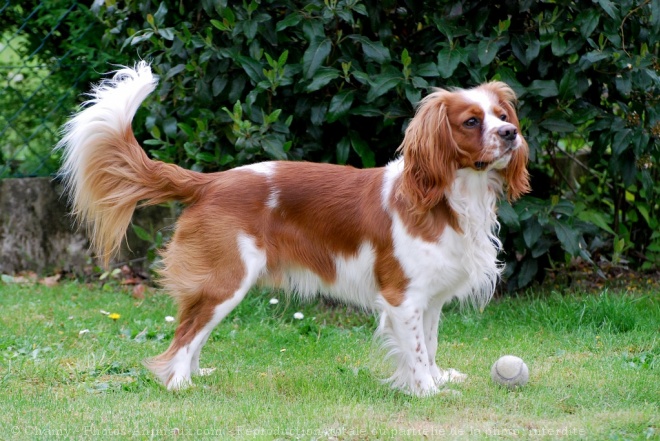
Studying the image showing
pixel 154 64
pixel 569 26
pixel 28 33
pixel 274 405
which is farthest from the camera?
pixel 28 33

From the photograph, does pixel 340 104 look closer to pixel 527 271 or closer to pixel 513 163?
pixel 513 163

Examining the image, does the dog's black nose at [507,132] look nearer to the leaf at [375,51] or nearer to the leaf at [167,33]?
the leaf at [375,51]

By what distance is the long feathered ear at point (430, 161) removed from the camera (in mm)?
4461

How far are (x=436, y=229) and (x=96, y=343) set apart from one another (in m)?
2.29

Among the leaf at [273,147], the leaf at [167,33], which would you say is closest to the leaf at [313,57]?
the leaf at [273,147]

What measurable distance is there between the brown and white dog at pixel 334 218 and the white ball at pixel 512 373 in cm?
33

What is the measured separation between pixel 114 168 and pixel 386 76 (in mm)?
1889

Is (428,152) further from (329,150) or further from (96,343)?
(96,343)

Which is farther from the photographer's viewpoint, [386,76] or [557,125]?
[557,125]

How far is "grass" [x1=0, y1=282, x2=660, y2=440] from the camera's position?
4.03 m

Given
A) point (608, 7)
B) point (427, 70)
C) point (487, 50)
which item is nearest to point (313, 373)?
point (427, 70)

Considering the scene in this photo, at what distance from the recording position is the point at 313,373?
5004 mm

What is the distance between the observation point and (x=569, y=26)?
582 centimetres

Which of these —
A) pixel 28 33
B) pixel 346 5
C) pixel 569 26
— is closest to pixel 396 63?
pixel 346 5
